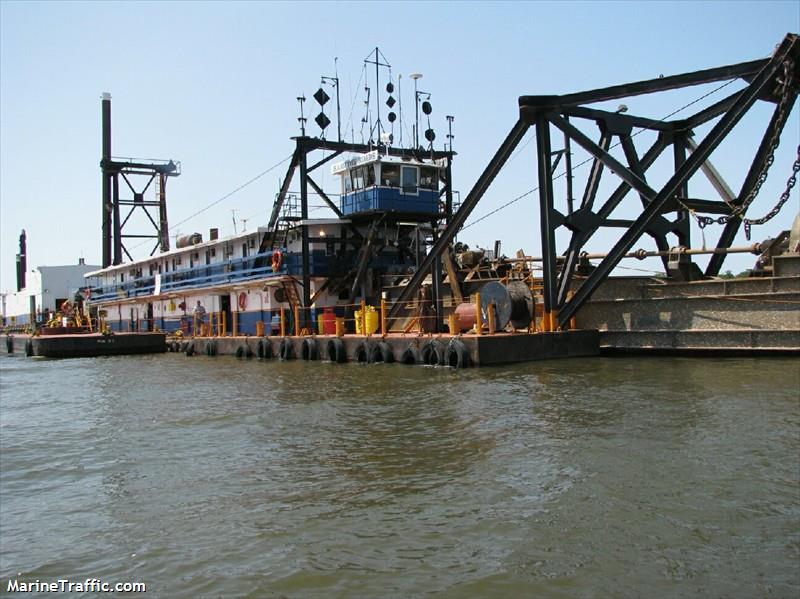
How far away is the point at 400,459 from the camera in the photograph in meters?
8.65

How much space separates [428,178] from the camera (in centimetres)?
2808

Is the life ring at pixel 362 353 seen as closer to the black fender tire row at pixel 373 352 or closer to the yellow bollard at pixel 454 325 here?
the black fender tire row at pixel 373 352

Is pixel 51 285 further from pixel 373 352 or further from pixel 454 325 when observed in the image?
pixel 454 325

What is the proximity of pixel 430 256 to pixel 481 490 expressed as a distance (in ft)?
48.5

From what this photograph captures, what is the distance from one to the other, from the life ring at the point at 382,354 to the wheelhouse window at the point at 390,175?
26.3 ft

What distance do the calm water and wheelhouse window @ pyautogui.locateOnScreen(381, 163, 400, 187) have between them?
14.7 meters

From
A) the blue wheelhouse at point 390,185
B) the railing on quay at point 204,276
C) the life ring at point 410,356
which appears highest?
the blue wheelhouse at point 390,185

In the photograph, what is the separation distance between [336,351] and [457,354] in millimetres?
6110

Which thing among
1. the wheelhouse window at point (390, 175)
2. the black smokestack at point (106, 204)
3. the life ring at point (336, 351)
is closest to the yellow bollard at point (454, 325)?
the life ring at point (336, 351)

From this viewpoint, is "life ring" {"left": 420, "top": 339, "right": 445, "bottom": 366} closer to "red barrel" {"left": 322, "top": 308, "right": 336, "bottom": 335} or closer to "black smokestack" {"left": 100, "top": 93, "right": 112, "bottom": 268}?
"red barrel" {"left": 322, "top": 308, "right": 336, "bottom": 335}

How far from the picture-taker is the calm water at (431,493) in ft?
17.3

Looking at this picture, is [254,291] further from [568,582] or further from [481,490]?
[568,582]

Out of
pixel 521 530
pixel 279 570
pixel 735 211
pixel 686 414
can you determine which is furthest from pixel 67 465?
pixel 735 211

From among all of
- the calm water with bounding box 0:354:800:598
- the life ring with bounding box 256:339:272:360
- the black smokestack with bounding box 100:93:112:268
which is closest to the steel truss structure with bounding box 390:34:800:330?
the calm water with bounding box 0:354:800:598
